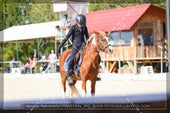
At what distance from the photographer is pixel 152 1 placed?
1570cm

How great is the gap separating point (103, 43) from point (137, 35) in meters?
16.2

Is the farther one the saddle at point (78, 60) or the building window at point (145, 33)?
the building window at point (145, 33)

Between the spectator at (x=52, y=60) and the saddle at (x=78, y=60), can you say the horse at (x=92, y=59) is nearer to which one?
the saddle at (x=78, y=60)

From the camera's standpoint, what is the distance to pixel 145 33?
2481 centimetres

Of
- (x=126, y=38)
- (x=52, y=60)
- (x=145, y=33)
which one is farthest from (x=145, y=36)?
(x=52, y=60)

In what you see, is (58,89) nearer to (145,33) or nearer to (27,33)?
(145,33)

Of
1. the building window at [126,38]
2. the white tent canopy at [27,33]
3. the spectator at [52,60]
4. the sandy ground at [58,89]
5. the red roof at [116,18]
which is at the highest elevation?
the red roof at [116,18]

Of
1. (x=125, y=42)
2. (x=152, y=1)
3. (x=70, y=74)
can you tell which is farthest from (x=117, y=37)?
(x=70, y=74)

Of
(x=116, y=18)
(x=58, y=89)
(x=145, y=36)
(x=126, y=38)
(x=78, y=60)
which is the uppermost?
(x=116, y=18)

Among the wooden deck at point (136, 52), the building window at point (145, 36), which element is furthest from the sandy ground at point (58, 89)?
the building window at point (145, 36)

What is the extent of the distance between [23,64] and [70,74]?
1652 centimetres

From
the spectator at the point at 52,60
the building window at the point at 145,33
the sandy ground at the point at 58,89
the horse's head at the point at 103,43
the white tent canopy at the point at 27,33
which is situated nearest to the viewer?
the horse's head at the point at 103,43

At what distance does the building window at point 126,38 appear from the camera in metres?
24.7

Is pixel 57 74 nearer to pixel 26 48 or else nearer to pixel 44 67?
pixel 44 67
